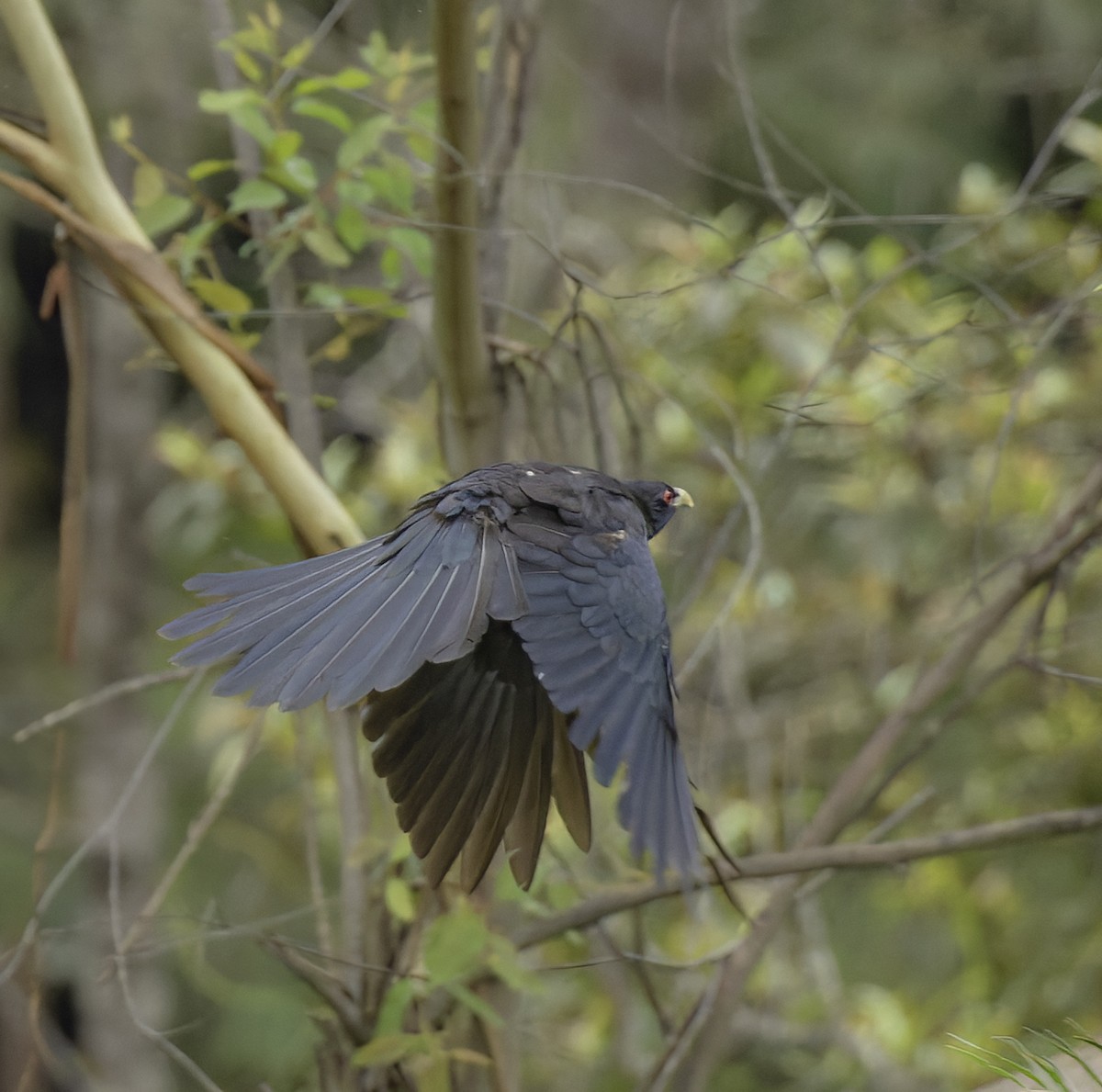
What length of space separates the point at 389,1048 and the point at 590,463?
1665 millimetres

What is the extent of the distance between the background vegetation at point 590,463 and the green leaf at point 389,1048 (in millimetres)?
18

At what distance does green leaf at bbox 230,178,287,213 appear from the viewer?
224 centimetres

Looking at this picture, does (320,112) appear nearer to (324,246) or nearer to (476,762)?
(324,246)

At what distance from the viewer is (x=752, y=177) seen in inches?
274

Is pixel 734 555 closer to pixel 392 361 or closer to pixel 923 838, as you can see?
pixel 392 361

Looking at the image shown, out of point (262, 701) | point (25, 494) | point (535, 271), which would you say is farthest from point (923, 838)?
point (25, 494)

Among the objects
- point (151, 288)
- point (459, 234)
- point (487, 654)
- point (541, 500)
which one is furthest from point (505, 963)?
point (151, 288)

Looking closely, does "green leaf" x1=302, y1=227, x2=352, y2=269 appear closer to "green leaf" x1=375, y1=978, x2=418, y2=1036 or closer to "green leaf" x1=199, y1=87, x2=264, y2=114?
"green leaf" x1=199, y1=87, x2=264, y2=114

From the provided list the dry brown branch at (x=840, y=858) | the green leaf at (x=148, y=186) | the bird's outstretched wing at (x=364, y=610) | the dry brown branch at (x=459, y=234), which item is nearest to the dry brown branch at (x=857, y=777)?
the dry brown branch at (x=840, y=858)

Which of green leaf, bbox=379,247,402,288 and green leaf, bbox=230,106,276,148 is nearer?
green leaf, bbox=230,106,276,148

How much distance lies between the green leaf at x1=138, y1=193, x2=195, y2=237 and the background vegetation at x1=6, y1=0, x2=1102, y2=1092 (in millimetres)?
73

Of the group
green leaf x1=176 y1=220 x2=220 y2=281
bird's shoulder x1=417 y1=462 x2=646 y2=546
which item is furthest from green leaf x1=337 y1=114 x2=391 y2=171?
bird's shoulder x1=417 y1=462 x2=646 y2=546

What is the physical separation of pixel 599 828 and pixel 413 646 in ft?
3.39

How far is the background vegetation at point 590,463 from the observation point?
7.41 feet
